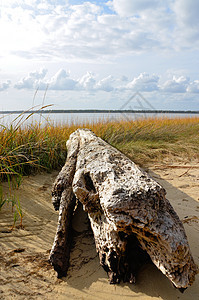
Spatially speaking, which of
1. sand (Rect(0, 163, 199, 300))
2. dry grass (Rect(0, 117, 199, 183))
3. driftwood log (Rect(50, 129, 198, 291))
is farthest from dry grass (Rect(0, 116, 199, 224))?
driftwood log (Rect(50, 129, 198, 291))

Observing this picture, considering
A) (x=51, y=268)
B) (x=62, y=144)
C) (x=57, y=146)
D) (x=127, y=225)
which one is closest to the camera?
(x=127, y=225)

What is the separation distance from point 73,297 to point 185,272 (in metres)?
0.74

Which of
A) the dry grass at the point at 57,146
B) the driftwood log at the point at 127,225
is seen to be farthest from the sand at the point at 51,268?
the dry grass at the point at 57,146

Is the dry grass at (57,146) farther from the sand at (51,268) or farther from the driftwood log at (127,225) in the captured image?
the driftwood log at (127,225)

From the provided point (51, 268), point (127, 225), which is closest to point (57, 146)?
point (51, 268)

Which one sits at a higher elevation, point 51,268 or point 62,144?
point 62,144

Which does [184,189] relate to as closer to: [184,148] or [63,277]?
[63,277]

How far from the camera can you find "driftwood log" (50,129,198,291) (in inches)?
50.5

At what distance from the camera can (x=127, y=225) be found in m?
1.28

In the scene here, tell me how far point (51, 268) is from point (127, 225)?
83cm

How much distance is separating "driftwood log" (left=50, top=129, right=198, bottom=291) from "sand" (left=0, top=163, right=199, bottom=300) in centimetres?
8

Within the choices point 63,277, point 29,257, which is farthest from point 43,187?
point 63,277

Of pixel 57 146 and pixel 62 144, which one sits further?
pixel 62 144

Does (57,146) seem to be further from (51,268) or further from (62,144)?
(51,268)
